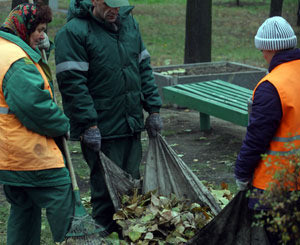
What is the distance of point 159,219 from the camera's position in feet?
13.2

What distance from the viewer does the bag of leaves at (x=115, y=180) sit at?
4121 mm

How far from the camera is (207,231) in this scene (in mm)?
3584

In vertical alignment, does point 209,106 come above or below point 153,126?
below

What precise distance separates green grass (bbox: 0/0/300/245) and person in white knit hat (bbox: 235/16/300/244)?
324 centimetres

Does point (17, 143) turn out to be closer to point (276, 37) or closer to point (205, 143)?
point (276, 37)

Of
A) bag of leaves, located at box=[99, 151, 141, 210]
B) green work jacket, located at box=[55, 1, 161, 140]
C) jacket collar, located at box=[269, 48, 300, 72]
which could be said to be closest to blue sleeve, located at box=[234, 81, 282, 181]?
jacket collar, located at box=[269, 48, 300, 72]

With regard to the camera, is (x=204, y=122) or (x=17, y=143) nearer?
(x=17, y=143)

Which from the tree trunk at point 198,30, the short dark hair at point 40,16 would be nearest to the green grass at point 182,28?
the tree trunk at point 198,30

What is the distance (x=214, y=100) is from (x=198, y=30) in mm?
3547

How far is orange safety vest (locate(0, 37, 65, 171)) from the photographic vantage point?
353cm

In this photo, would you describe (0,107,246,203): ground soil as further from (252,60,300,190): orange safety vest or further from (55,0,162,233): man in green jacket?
(252,60,300,190): orange safety vest

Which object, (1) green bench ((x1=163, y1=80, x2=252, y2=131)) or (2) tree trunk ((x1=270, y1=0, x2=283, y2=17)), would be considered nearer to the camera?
(1) green bench ((x1=163, y1=80, x2=252, y2=131))

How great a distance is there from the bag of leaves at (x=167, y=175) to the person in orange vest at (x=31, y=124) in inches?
31.9

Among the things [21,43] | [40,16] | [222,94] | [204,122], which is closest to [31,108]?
[21,43]
